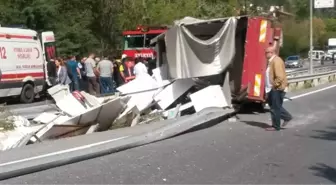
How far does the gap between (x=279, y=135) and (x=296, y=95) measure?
9542 millimetres

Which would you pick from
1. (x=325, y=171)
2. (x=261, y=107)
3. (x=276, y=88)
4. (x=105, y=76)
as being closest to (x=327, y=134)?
(x=276, y=88)

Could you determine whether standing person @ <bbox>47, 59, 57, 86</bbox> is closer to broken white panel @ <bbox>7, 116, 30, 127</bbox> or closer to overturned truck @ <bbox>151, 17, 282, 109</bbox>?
overturned truck @ <bbox>151, 17, 282, 109</bbox>

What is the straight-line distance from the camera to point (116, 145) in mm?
9875

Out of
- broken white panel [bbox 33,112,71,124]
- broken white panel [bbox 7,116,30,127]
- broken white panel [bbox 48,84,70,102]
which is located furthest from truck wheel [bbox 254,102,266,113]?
broken white panel [bbox 7,116,30,127]

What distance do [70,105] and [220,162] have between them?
5.22 m

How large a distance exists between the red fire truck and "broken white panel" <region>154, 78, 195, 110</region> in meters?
12.7

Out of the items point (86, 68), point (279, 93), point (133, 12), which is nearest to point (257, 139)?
point (279, 93)

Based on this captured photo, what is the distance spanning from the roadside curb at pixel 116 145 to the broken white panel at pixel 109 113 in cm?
127

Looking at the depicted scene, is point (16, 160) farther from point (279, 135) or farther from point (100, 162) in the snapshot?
point (279, 135)

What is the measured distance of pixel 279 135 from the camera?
11.5m

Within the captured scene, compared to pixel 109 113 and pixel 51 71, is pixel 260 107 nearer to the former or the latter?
pixel 109 113

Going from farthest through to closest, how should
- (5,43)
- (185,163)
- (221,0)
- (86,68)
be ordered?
(221,0) < (86,68) < (5,43) < (185,163)

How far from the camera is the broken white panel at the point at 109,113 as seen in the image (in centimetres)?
1234

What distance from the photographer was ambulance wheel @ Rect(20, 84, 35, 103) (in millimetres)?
20812
